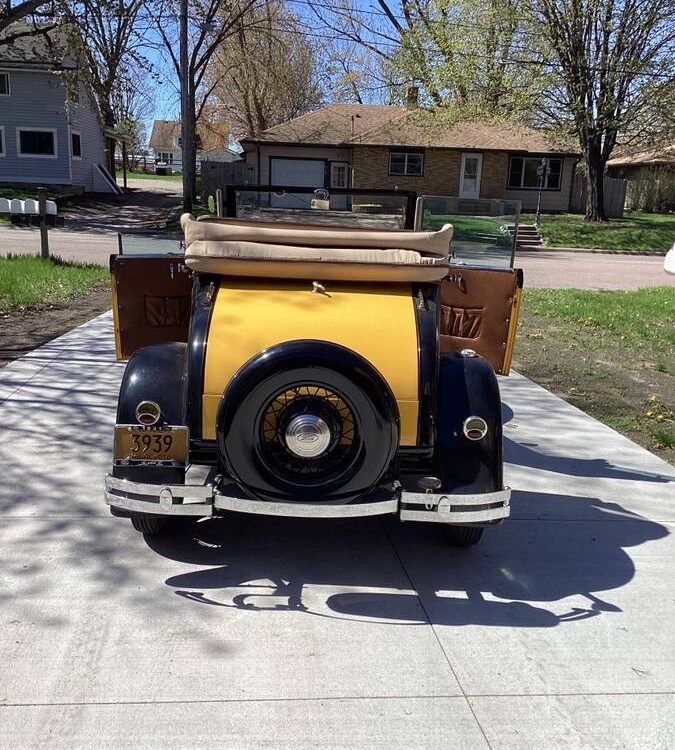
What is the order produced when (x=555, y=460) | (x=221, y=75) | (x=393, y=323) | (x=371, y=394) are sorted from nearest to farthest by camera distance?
(x=371, y=394) < (x=393, y=323) < (x=555, y=460) < (x=221, y=75)

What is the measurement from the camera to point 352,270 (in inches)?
144

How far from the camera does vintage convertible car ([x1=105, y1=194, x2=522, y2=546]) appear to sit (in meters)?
3.08

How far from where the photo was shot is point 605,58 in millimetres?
26109

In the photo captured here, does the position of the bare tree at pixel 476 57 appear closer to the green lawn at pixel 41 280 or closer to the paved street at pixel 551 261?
the paved street at pixel 551 261

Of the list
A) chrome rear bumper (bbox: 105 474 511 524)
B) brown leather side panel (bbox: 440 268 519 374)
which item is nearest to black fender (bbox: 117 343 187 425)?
chrome rear bumper (bbox: 105 474 511 524)

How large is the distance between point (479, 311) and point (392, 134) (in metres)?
30.3

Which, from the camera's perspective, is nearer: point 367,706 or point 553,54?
point 367,706

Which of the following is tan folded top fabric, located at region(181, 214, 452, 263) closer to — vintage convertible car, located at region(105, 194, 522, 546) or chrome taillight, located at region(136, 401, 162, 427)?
vintage convertible car, located at region(105, 194, 522, 546)

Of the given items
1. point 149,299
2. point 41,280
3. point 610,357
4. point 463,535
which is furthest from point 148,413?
point 41,280

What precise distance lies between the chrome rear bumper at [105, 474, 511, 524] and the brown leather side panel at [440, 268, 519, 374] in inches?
60.3

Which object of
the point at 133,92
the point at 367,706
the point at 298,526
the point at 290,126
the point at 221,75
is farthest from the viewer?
the point at 221,75

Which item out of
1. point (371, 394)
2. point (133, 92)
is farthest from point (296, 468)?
point (133, 92)

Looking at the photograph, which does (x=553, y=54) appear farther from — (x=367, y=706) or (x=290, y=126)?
(x=367, y=706)

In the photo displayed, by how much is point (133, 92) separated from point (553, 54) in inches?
686
